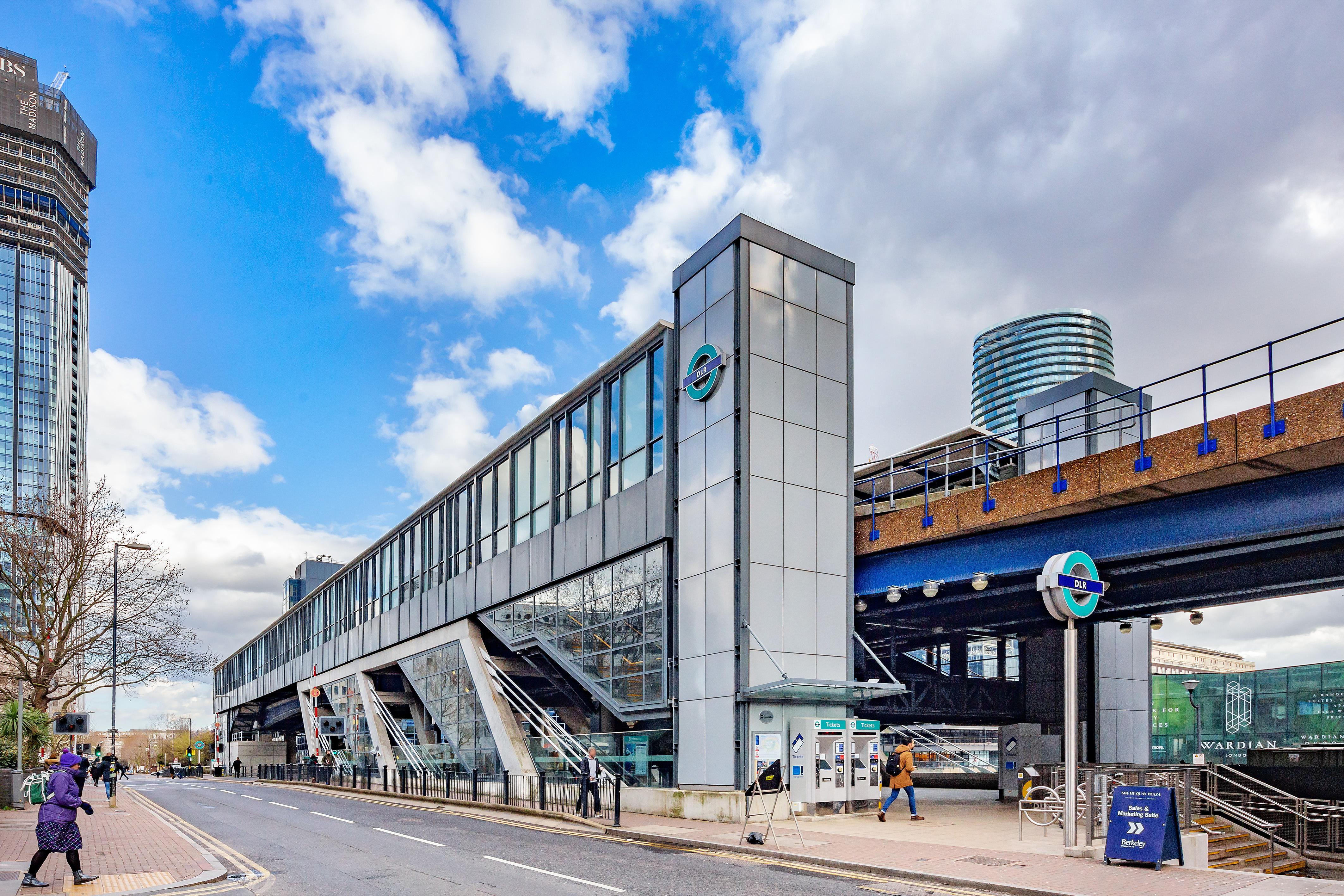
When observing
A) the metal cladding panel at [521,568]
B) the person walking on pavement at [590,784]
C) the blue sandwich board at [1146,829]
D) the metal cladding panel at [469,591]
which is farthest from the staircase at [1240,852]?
the metal cladding panel at [469,591]

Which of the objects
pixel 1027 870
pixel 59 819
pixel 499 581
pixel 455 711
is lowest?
pixel 455 711

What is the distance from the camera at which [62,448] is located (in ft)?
589

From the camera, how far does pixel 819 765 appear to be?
21.4 metres

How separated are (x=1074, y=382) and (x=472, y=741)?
2328 cm

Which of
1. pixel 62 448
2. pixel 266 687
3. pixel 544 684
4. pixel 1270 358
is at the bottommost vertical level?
pixel 266 687

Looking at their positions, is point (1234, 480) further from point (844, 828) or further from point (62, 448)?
point (62, 448)

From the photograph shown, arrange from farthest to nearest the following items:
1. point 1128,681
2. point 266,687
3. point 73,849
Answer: point 266,687, point 1128,681, point 73,849

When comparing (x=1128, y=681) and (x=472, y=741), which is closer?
(x=1128, y=681)

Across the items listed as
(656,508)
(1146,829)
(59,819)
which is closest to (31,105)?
(656,508)

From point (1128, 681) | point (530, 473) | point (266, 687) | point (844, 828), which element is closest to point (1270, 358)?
point (844, 828)

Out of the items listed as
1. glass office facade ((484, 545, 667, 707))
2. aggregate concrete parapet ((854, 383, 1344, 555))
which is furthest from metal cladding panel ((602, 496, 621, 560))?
aggregate concrete parapet ((854, 383, 1344, 555))

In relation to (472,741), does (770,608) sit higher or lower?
higher

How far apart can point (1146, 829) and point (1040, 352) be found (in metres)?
196

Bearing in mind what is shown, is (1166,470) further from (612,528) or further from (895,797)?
(612,528)
